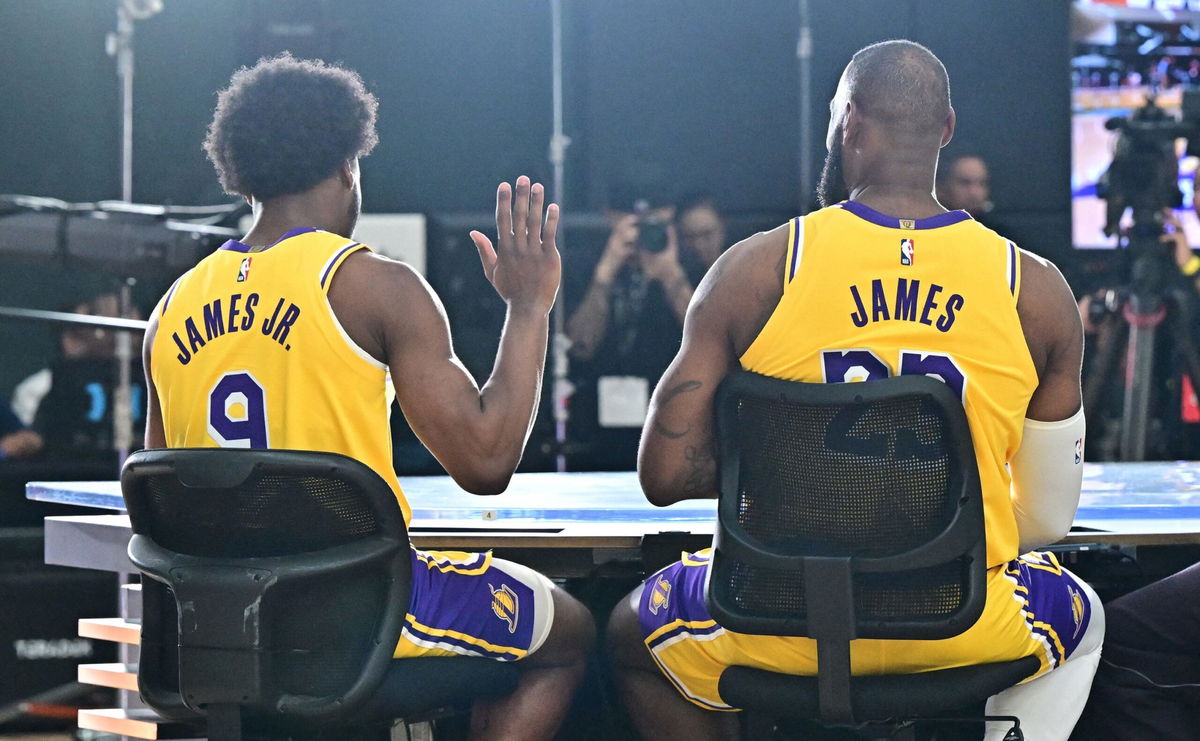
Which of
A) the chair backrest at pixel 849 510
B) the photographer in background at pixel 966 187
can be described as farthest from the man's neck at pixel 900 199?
the photographer in background at pixel 966 187

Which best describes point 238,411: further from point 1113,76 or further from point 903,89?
point 1113,76

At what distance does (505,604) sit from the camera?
4.50ft

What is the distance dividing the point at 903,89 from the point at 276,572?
87 cm

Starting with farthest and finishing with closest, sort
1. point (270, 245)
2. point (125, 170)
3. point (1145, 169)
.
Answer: point (1145, 169)
point (125, 170)
point (270, 245)

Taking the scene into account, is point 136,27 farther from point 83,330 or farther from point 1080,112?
point 1080,112

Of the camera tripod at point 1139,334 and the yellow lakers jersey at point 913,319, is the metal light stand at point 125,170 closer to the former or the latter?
the yellow lakers jersey at point 913,319

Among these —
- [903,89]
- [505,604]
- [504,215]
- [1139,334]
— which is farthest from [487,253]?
[1139,334]

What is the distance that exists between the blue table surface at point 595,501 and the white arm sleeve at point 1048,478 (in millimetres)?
232

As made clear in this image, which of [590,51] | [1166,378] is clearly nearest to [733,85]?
[590,51]

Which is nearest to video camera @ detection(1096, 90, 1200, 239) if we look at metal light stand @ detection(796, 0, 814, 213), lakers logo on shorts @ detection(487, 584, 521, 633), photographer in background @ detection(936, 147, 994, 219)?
photographer in background @ detection(936, 147, 994, 219)

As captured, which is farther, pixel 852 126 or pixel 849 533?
pixel 852 126

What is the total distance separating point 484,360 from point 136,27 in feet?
5.06

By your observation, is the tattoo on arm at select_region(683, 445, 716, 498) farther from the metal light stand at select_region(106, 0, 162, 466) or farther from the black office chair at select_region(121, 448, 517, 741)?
the metal light stand at select_region(106, 0, 162, 466)

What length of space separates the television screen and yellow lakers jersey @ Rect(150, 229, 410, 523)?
3588 millimetres
